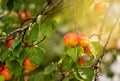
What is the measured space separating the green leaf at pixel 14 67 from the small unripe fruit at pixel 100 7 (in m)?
0.52

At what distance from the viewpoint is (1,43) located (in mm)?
3088

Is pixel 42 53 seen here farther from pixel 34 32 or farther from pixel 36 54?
pixel 34 32

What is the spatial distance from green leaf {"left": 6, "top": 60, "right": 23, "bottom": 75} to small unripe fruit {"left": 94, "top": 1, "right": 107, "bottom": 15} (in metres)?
0.52

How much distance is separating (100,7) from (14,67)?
571mm

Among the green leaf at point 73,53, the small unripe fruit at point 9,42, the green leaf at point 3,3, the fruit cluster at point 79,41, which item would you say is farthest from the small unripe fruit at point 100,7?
the green leaf at point 3,3

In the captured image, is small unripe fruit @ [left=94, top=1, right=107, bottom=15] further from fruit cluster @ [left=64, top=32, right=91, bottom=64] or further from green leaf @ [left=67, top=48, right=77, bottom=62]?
green leaf @ [left=67, top=48, right=77, bottom=62]

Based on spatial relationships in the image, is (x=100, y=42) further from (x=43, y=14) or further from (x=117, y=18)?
(x=43, y=14)

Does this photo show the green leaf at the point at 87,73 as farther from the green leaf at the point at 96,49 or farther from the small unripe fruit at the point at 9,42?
the small unripe fruit at the point at 9,42

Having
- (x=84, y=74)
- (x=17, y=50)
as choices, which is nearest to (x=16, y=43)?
(x=17, y=50)

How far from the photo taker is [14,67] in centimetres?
299

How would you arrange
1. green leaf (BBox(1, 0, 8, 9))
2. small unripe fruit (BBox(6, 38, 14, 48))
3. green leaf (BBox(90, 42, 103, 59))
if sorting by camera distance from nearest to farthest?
green leaf (BBox(90, 42, 103, 59))
small unripe fruit (BBox(6, 38, 14, 48))
green leaf (BBox(1, 0, 8, 9))

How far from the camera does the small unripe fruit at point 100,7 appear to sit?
2848mm

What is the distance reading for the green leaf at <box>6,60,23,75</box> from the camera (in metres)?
2.97

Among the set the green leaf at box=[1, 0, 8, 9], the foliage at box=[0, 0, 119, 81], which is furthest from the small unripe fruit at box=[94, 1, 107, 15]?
the green leaf at box=[1, 0, 8, 9]
